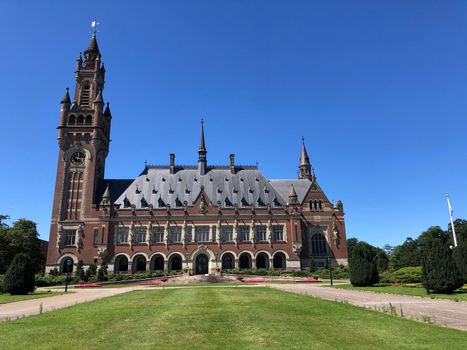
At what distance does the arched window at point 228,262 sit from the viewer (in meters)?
62.5

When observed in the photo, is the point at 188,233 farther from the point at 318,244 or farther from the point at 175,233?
the point at 318,244

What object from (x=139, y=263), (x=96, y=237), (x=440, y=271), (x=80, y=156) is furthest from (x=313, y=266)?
(x=80, y=156)

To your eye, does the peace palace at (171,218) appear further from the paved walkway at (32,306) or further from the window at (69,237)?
the paved walkway at (32,306)

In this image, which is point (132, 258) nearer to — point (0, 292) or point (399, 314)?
point (0, 292)

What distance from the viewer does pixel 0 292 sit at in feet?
103

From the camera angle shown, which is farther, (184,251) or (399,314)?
(184,251)

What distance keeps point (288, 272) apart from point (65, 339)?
5125 centimetres

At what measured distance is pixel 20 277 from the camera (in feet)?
95.5

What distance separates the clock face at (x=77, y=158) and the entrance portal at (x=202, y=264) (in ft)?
92.5

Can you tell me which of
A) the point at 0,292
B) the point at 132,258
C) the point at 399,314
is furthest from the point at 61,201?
the point at 399,314

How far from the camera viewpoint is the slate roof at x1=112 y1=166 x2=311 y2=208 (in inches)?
2579

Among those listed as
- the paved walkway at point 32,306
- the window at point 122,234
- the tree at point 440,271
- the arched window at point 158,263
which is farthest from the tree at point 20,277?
the arched window at point 158,263

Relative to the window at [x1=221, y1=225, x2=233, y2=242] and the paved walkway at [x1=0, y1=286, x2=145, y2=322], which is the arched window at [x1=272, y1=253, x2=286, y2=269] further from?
the paved walkway at [x1=0, y1=286, x2=145, y2=322]

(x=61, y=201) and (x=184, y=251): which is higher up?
(x=61, y=201)
